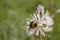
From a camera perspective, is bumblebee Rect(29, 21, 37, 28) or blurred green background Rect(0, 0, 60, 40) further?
blurred green background Rect(0, 0, 60, 40)

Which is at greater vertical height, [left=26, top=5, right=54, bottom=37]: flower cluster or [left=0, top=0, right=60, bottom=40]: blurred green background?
[left=0, top=0, right=60, bottom=40]: blurred green background

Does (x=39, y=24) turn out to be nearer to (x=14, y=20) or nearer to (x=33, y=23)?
(x=33, y=23)

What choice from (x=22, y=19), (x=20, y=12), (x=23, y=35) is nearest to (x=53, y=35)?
(x=23, y=35)

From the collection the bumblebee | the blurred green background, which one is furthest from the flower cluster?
the blurred green background

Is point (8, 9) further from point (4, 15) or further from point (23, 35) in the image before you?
point (23, 35)

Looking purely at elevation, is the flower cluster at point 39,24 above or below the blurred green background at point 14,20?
below

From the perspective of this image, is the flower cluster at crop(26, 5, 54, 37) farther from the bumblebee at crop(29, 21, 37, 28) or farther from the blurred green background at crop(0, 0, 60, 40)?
the blurred green background at crop(0, 0, 60, 40)

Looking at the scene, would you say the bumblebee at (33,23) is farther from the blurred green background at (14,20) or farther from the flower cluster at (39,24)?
the blurred green background at (14,20)

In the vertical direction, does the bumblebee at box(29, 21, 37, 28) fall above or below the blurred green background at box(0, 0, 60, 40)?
below

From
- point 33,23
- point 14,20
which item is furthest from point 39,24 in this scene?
point 14,20

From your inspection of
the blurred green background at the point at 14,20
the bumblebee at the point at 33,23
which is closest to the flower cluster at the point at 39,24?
the bumblebee at the point at 33,23

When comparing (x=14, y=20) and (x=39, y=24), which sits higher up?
(x=14, y=20)

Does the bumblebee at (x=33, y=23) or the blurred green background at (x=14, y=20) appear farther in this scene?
the blurred green background at (x=14, y=20)

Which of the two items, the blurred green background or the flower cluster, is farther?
the blurred green background
